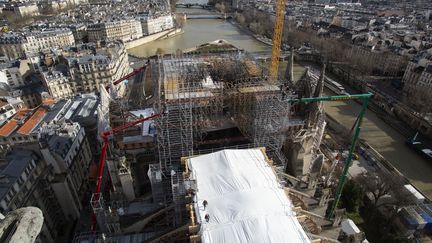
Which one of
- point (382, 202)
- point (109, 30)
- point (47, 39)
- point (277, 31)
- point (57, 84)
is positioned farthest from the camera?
point (109, 30)

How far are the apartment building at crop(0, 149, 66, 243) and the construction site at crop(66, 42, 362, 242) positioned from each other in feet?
13.5

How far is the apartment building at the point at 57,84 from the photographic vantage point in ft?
139

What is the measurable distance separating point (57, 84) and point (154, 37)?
52.1 m

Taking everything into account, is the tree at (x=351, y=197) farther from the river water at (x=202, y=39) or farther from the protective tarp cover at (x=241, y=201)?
the river water at (x=202, y=39)

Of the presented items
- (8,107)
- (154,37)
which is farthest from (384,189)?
(154,37)

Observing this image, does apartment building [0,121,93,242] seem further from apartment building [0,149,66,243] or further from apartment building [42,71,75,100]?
apartment building [42,71,75,100]

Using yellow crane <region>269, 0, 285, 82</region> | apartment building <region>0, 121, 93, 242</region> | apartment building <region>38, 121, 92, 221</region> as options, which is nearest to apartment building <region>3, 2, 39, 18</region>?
apartment building <region>0, 121, 93, 242</region>

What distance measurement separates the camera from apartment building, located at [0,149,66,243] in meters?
19.5

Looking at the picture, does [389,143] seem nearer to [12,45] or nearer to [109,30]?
[109,30]

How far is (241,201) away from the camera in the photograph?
15523 mm

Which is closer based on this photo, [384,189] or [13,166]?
[13,166]

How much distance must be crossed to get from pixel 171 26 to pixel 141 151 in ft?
284

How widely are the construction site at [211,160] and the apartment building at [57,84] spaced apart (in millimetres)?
20483

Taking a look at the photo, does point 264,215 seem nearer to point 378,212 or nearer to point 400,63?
point 378,212
